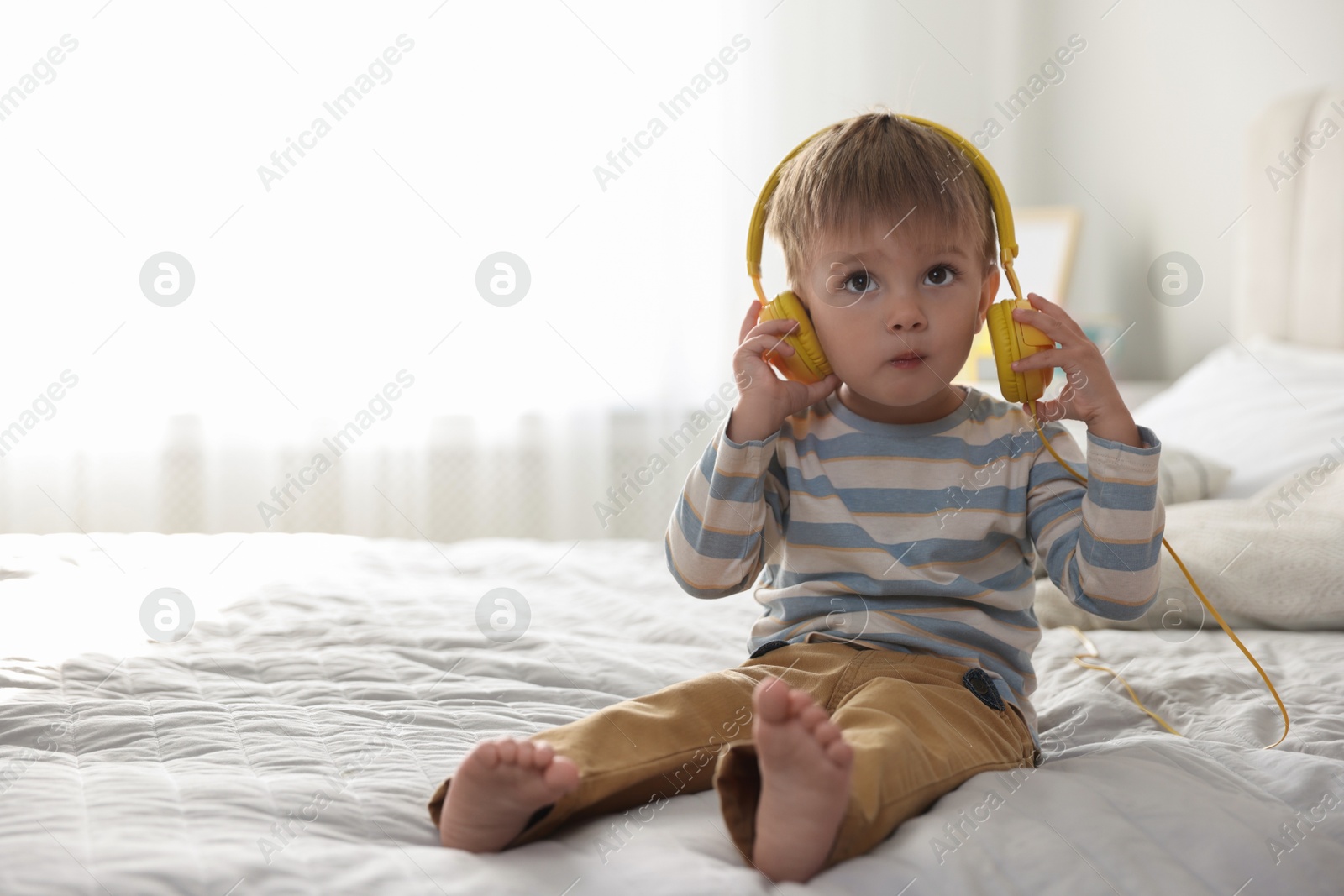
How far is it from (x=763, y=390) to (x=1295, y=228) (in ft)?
5.45

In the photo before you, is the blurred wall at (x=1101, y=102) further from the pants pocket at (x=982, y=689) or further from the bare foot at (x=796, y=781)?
the bare foot at (x=796, y=781)

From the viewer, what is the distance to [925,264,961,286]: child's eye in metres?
0.90

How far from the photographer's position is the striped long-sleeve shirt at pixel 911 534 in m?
0.90

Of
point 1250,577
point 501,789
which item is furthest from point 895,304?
point 1250,577

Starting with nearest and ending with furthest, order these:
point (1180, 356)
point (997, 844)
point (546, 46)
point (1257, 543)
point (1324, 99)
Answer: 1. point (997, 844)
2. point (1257, 543)
3. point (1324, 99)
4. point (1180, 356)
5. point (546, 46)

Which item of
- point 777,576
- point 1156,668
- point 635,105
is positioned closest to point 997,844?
point 777,576

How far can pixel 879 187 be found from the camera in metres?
0.88

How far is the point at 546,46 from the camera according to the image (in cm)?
278

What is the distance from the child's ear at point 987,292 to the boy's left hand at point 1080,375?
0.06 m

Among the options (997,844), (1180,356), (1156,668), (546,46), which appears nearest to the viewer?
(997,844)

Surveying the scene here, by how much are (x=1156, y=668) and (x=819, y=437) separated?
482mm

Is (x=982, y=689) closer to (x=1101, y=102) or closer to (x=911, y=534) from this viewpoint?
(x=911, y=534)

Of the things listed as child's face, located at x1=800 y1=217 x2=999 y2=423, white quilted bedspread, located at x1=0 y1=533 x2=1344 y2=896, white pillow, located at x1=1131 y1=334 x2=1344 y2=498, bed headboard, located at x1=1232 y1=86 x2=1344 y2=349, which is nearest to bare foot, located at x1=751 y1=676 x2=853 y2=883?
white quilted bedspread, located at x1=0 y1=533 x2=1344 y2=896

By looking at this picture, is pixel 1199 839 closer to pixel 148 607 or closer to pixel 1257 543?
pixel 1257 543
